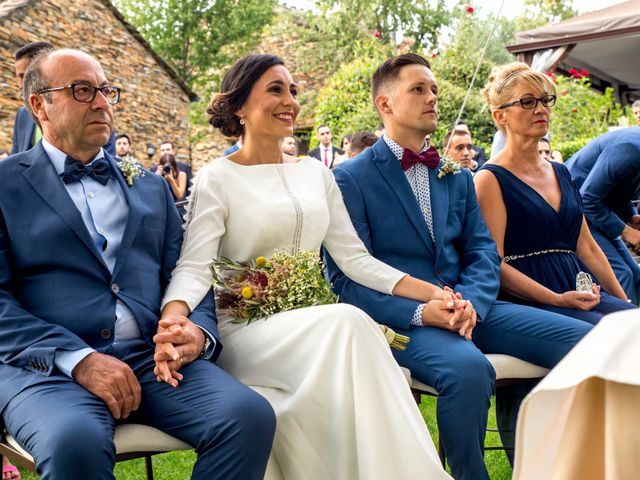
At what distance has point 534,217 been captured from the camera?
4.08 m

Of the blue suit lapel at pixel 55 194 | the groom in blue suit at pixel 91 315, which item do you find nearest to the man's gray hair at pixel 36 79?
the groom in blue suit at pixel 91 315

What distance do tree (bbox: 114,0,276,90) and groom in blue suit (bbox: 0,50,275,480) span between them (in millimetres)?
25945

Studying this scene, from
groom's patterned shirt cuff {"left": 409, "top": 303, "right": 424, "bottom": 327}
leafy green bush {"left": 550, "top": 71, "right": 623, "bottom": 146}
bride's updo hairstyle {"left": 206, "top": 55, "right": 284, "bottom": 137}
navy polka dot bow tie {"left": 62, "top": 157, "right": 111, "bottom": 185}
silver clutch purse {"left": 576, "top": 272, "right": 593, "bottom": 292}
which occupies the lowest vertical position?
leafy green bush {"left": 550, "top": 71, "right": 623, "bottom": 146}

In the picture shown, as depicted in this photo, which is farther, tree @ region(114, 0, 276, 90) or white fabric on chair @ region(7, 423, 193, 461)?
tree @ region(114, 0, 276, 90)

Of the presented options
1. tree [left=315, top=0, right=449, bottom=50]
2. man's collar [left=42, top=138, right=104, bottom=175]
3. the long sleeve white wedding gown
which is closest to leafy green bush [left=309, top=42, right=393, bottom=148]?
tree [left=315, top=0, right=449, bottom=50]

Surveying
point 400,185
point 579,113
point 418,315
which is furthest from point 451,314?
point 579,113

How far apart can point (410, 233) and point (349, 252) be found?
13.3 inches

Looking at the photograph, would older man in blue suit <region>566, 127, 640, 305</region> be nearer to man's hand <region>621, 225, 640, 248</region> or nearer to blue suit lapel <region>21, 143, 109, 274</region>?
man's hand <region>621, 225, 640, 248</region>

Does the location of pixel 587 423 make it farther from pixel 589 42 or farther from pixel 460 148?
pixel 589 42

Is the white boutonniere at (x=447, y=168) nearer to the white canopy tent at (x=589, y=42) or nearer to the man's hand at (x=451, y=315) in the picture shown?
the man's hand at (x=451, y=315)

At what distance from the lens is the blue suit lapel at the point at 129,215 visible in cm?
304

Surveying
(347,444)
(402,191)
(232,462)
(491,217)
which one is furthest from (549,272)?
(232,462)

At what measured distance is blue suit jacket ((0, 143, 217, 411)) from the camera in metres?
2.76

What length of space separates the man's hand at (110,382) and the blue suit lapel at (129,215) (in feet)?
1.35
